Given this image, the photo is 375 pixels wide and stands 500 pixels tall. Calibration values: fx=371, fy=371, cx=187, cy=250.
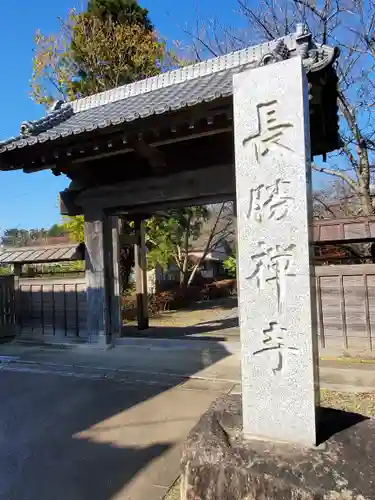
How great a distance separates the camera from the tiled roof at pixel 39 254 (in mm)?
7578

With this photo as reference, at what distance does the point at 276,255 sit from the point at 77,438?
8.50ft

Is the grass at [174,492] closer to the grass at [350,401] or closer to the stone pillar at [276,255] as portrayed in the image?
the stone pillar at [276,255]

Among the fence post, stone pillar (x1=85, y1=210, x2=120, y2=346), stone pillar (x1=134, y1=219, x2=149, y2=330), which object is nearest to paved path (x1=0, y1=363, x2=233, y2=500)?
stone pillar (x1=85, y1=210, x2=120, y2=346)

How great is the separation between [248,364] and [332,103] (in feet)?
15.8

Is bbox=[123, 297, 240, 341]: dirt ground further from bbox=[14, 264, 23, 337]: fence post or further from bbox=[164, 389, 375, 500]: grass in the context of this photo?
bbox=[164, 389, 375, 500]: grass

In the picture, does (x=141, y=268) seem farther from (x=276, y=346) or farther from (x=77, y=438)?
(x=276, y=346)

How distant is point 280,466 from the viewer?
2.17 m

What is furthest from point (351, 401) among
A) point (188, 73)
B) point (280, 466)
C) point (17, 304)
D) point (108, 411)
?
point (17, 304)

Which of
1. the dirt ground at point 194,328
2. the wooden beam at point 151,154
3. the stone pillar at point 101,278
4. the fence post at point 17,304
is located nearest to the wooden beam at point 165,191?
the wooden beam at point 151,154

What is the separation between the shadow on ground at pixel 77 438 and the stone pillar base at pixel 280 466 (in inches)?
22.6

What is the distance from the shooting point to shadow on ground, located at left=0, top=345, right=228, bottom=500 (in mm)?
2770

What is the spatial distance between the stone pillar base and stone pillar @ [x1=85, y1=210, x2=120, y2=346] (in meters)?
4.87

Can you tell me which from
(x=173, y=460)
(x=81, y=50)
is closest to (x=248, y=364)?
(x=173, y=460)

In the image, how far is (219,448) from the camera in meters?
2.39
